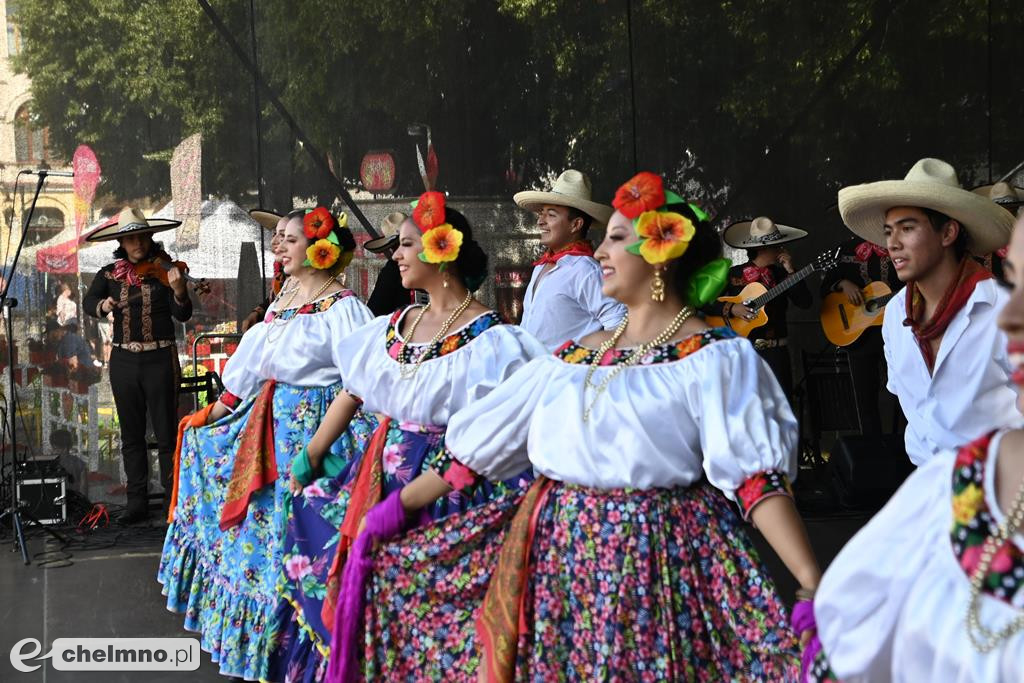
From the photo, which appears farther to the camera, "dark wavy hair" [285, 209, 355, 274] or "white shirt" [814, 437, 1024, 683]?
"dark wavy hair" [285, 209, 355, 274]

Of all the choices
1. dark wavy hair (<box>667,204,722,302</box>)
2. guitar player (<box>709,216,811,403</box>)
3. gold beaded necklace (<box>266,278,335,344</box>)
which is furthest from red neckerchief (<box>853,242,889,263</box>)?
dark wavy hair (<box>667,204,722,302</box>)

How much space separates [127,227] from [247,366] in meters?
2.41

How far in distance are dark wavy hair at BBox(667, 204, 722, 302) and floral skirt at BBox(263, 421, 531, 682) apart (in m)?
0.88

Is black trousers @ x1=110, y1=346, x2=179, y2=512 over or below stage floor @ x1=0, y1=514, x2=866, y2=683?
over

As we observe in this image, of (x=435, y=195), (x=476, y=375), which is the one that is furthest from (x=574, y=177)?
(x=476, y=375)

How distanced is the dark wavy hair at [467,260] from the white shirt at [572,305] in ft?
4.51

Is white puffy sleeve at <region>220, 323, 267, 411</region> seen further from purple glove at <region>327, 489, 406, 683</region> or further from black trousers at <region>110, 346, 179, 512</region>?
black trousers at <region>110, 346, 179, 512</region>

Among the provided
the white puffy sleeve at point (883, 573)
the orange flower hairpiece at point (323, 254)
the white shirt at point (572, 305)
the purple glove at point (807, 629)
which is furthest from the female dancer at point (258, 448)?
the white puffy sleeve at point (883, 573)

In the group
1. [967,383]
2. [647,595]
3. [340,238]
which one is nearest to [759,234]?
[340,238]

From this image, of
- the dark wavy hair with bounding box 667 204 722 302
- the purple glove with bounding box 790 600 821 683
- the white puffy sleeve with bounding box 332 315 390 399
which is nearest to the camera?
the purple glove with bounding box 790 600 821 683

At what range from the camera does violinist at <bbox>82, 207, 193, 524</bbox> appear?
666cm

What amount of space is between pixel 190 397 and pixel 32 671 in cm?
344

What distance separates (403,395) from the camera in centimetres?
345

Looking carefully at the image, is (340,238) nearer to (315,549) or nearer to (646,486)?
(315,549)
